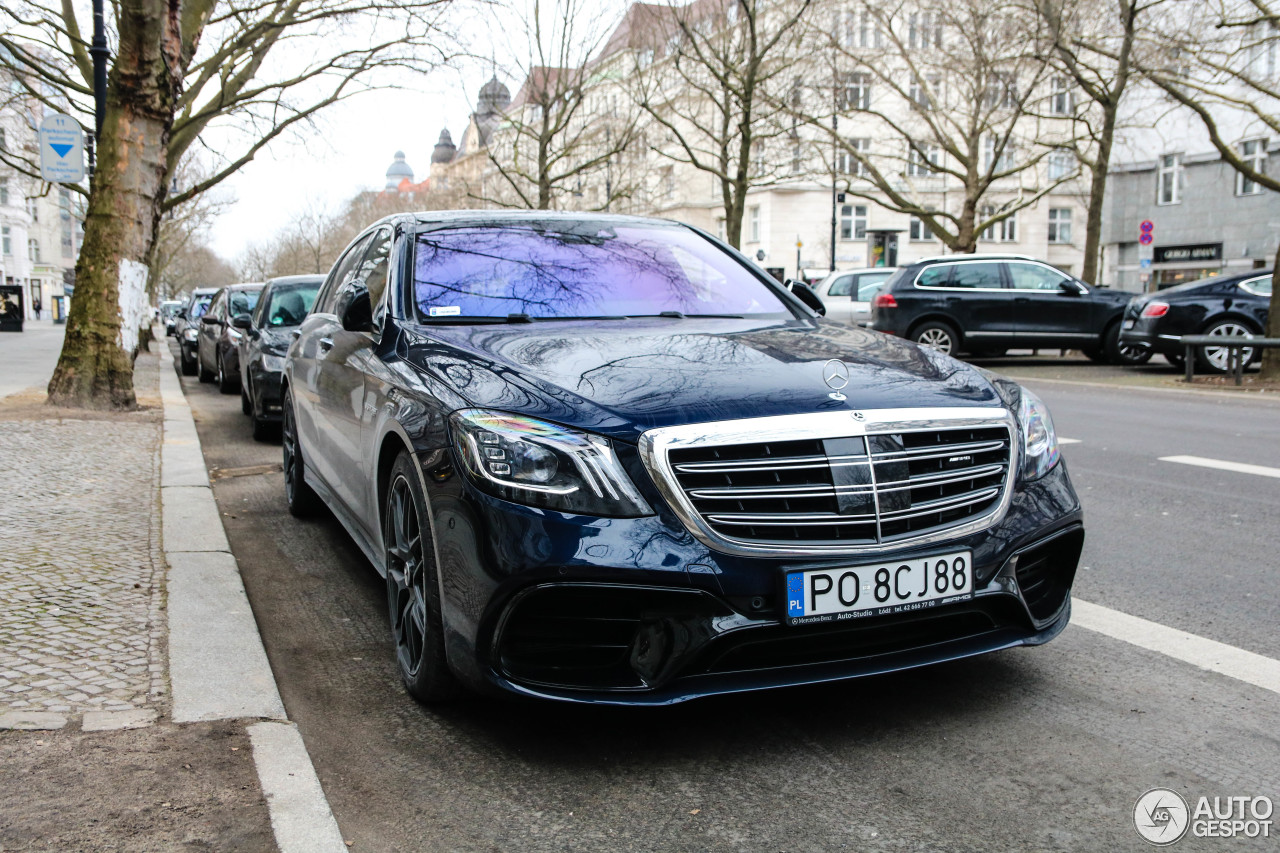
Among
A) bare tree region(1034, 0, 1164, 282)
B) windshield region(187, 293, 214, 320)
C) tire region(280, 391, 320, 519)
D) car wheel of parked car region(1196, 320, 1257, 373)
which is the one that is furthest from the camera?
windshield region(187, 293, 214, 320)

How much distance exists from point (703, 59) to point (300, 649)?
1077 inches

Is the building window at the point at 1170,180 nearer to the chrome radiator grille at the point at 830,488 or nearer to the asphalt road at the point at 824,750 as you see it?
the asphalt road at the point at 824,750

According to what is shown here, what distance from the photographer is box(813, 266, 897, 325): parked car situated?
72.3 feet

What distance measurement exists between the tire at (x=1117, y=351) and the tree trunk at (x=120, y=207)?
14271 mm

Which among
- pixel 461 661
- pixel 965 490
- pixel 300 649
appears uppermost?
pixel 965 490

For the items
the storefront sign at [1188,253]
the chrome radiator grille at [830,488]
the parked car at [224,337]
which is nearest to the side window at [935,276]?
the parked car at [224,337]

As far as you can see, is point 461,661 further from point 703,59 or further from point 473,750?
point 703,59

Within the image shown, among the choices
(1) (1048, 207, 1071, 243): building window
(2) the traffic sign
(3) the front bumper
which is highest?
(1) (1048, 207, 1071, 243): building window

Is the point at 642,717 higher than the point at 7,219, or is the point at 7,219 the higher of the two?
the point at 7,219

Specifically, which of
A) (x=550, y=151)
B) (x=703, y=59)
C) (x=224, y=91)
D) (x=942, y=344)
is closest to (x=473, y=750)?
(x=942, y=344)

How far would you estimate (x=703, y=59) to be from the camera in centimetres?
2955

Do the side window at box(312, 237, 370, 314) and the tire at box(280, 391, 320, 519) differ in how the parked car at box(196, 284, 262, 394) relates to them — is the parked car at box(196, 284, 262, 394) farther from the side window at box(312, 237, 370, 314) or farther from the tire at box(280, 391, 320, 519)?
the side window at box(312, 237, 370, 314)

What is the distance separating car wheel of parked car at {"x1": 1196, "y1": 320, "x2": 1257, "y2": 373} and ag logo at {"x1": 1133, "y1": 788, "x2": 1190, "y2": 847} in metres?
15.3

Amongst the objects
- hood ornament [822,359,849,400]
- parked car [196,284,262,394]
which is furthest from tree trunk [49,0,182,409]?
hood ornament [822,359,849,400]
